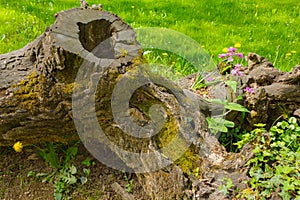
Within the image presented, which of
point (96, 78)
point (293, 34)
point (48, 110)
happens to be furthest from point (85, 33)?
point (293, 34)

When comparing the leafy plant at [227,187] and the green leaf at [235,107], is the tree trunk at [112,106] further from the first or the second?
the green leaf at [235,107]

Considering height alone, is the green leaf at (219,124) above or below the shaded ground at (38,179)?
above

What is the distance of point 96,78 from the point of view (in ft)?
8.34

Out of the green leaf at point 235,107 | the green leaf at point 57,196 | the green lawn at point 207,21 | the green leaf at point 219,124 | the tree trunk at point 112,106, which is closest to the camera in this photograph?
the tree trunk at point 112,106

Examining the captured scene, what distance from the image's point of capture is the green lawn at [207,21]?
514cm

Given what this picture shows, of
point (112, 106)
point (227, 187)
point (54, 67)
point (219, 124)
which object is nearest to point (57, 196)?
point (112, 106)

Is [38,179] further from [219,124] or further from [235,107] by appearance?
[235,107]

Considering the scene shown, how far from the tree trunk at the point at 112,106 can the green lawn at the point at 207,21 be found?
81.9 inches

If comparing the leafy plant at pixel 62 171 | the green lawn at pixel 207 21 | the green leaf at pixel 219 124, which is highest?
the green leaf at pixel 219 124

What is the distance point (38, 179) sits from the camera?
10.9ft

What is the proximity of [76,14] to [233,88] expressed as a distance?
48.8 inches

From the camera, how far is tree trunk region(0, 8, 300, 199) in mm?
2527

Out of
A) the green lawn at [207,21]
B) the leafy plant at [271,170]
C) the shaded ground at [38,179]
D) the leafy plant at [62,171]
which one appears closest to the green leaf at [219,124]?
the leafy plant at [271,170]

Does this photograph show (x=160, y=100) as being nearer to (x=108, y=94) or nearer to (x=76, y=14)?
(x=108, y=94)
